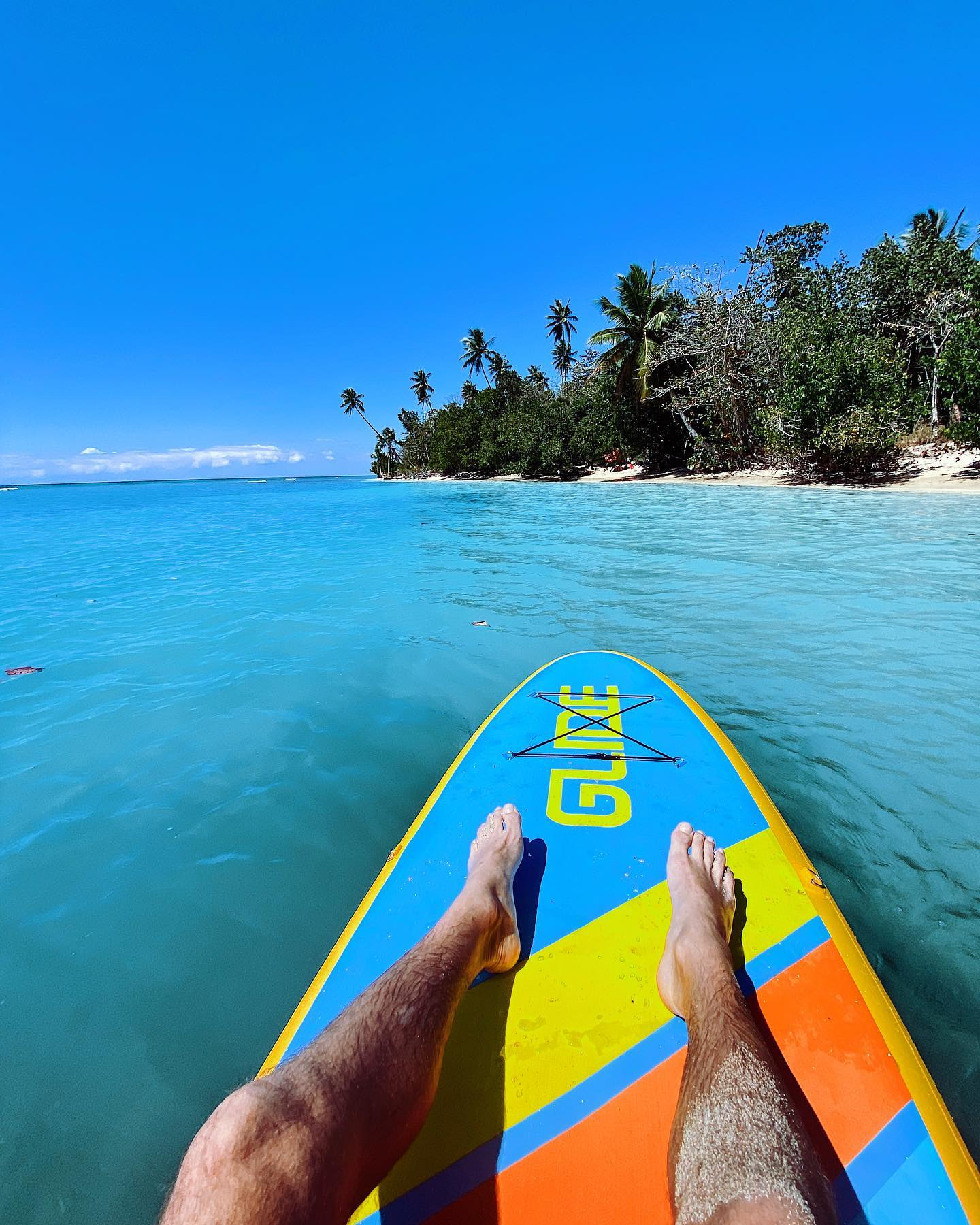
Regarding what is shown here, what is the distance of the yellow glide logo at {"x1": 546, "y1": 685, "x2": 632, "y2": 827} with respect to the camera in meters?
2.37

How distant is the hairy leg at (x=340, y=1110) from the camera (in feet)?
2.98

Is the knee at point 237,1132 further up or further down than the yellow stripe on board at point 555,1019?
further up

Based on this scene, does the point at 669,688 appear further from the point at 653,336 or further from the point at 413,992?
the point at 653,336

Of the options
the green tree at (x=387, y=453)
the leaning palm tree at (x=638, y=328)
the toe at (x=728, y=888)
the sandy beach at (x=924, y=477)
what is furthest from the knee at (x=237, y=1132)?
the green tree at (x=387, y=453)

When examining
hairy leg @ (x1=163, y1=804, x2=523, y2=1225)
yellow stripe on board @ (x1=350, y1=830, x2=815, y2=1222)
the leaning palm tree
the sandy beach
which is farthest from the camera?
the leaning palm tree

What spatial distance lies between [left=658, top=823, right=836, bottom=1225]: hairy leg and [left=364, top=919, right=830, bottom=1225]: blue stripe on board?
10 cm

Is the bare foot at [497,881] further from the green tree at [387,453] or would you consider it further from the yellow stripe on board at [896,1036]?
the green tree at [387,453]

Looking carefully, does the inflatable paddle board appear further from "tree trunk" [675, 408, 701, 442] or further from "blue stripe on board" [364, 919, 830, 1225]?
"tree trunk" [675, 408, 701, 442]

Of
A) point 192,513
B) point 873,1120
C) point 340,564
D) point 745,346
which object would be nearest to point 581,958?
point 873,1120

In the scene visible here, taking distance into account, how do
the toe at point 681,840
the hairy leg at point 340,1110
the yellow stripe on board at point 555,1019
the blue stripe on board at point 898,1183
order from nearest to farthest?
the hairy leg at point 340,1110
the blue stripe on board at point 898,1183
the yellow stripe on board at point 555,1019
the toe at point 681,840

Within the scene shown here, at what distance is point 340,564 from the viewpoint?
10.3 metres

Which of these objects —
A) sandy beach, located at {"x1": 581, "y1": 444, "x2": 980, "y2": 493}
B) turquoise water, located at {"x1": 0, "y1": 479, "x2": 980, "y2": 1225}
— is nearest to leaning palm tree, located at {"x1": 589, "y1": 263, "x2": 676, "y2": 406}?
sandy beach, located at {"x1": 581, "y1": 444, "x2": 980, "y2": 493}

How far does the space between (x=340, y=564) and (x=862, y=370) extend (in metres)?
15.2

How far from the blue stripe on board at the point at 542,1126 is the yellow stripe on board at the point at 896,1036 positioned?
8.2 inches
